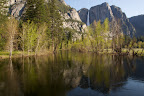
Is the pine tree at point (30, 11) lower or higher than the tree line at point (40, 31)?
higher

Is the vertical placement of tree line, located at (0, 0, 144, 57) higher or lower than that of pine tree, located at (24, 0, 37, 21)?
lower

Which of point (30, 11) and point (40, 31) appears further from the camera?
point (30, 11)

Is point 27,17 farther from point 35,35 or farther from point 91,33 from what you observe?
point 91,33

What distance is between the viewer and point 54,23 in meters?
54.2

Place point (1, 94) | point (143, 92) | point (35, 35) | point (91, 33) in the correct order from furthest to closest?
point (91, 33) < point (35, 35) < point (143, 92) < point (1, 94)

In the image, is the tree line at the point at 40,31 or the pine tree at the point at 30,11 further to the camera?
the pine tree at the point at 30,11

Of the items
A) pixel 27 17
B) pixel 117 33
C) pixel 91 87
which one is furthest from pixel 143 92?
pixel 27 17

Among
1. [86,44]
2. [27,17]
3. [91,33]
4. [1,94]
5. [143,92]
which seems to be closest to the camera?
[1,94]

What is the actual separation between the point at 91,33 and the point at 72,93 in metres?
54.8

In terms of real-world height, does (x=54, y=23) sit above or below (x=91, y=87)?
above

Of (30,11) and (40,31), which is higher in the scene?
(30,11)

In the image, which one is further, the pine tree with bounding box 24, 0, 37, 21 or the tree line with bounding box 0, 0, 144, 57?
the pine tree with bounding box 24, 0, 37, 21

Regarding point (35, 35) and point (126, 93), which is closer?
point (126, 93)

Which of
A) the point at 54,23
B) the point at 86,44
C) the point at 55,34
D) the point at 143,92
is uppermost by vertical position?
the point at 54,23
